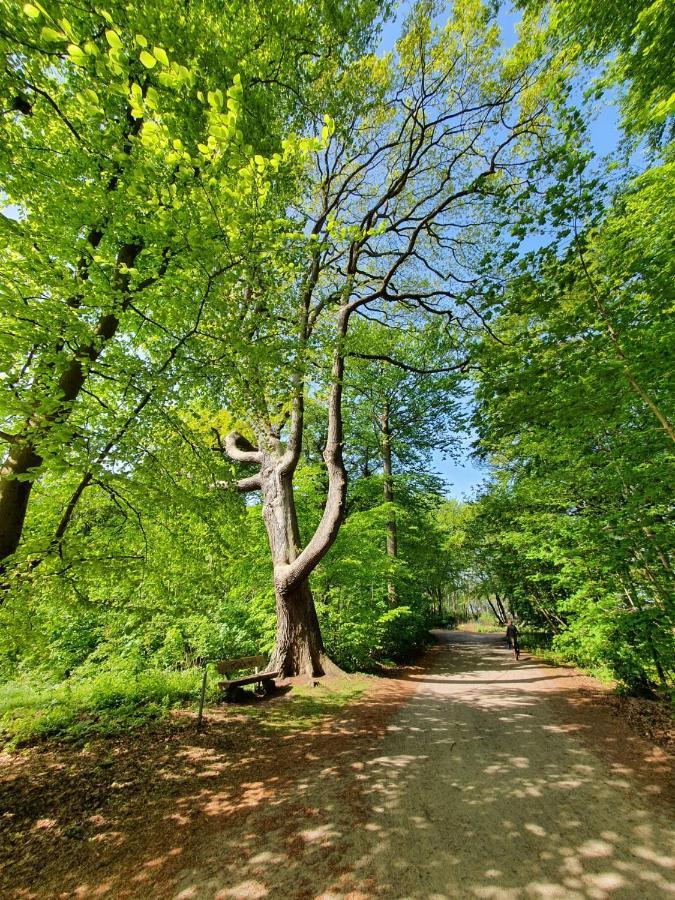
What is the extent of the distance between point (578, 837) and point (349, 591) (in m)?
6.67

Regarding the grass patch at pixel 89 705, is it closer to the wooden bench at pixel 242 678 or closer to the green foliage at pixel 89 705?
the green foliage at pixel 89 705

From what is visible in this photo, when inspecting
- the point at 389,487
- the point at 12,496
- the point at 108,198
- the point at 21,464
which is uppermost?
the point at 108,198

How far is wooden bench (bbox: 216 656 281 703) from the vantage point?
648cm

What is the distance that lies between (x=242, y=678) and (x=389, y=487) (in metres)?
8.52

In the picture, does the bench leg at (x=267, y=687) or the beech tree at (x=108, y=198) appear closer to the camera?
the beech tree at (x=108, y=198)

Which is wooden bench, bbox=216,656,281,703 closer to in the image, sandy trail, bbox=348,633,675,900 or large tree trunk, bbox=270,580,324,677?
large tree trunk, bbox=270,580,324,677

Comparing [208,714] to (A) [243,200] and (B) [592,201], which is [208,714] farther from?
(B) [592,201]

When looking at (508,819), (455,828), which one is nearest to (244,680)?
(455,828)

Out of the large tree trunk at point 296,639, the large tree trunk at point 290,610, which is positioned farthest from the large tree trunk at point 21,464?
the large tree trunk at point 296,639

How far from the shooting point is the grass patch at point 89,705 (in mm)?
5195

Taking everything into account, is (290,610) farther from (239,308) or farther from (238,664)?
(239,308)

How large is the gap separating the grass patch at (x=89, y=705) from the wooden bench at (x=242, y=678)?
2.04 ft

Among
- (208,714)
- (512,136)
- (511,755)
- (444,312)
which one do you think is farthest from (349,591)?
(512,136)

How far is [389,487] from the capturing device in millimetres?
13836
